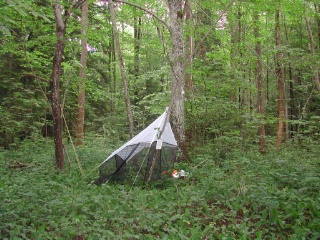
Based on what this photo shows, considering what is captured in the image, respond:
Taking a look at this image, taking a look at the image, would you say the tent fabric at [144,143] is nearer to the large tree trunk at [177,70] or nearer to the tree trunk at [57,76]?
the large tree trunk at [177,70]

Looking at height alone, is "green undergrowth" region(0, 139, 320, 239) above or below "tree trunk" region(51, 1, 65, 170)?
below

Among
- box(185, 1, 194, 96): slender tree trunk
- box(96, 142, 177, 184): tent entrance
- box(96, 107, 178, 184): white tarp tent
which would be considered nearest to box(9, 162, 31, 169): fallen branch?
box(96, 142, 177, 184): tent entrance

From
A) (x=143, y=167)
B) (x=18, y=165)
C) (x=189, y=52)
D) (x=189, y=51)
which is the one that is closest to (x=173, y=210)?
(x=143, y=167)

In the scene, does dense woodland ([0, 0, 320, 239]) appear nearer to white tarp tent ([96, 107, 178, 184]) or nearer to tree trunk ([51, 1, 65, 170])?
tree trunk ([51, 1, 65, 170])

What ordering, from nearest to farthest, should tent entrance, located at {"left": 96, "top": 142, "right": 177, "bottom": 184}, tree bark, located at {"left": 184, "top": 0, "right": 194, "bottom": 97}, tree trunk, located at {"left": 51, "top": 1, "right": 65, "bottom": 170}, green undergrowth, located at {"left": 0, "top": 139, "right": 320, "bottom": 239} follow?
green undergrowth, located at {"left": 0, "top": 139, "right": 320, "bottom": 239}, tent entrance, located at {"left": 96, "top": 142, "right": 177, "bottom": 184}, tree trunk, located at {"left": 51, "top": 1, "right": 65, "bottom": 170}, tree bark, located at {"left": 184, "top": 0, "right": 194, "bottom": 97}

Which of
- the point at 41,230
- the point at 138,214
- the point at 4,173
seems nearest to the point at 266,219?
the point at 138,214

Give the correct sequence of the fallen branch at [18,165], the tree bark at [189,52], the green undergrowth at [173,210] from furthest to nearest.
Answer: the tree bark at [189,52]
the fallen branch at [18,165]
the green undergrowth at [173,210]

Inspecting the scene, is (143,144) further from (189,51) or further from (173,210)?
(189,51)

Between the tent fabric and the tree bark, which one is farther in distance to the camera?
the tree bark

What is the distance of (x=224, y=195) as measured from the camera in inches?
191

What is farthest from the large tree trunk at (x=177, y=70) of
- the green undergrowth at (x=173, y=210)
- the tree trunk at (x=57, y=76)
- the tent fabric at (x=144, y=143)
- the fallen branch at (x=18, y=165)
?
the fallen branch at (x=18, y=165)

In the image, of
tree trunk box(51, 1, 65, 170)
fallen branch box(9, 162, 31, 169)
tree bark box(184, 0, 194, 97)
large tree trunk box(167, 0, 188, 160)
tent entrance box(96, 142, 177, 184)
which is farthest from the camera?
tree bark box(184, 0, 194, 97)

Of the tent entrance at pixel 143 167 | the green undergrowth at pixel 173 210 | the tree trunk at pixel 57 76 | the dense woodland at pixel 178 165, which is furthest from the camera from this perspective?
the tree trunk at pixel 57 76

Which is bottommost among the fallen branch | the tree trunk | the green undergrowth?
the green undergrowth
